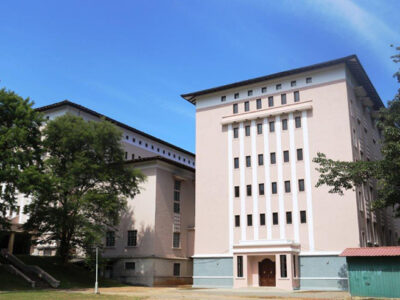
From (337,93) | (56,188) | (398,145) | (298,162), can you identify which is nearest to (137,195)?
(56,188)

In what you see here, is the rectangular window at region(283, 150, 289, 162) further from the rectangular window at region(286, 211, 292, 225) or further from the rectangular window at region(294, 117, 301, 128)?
the rectangular window at region(286, 211, 292, 225)

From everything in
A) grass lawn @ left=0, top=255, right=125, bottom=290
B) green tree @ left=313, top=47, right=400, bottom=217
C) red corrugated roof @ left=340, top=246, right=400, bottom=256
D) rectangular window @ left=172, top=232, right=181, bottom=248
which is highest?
green tree @ left=313, top=47, right=400, bottom=217

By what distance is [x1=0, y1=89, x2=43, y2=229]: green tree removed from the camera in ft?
113

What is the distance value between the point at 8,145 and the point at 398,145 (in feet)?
95.5

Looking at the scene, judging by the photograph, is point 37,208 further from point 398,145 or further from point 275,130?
point 398,145

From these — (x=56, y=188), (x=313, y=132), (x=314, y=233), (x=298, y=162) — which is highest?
(x=313, y=132)

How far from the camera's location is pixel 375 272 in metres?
26.3

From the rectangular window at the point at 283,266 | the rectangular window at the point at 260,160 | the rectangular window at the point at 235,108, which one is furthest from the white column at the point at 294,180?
the rectangular window at the point at 235,108

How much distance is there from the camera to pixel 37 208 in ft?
128

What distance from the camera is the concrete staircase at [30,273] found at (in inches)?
1435

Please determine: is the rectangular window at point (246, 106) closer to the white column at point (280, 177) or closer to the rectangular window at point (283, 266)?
the white column at point (280, 177)

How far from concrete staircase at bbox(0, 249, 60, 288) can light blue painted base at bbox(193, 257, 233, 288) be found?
13297 mm

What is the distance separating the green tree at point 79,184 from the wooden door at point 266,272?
45.7ft

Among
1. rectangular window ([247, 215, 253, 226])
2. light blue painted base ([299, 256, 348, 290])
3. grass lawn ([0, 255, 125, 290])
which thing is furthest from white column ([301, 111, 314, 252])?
grass lawn ([0, 255, 125, 290])
